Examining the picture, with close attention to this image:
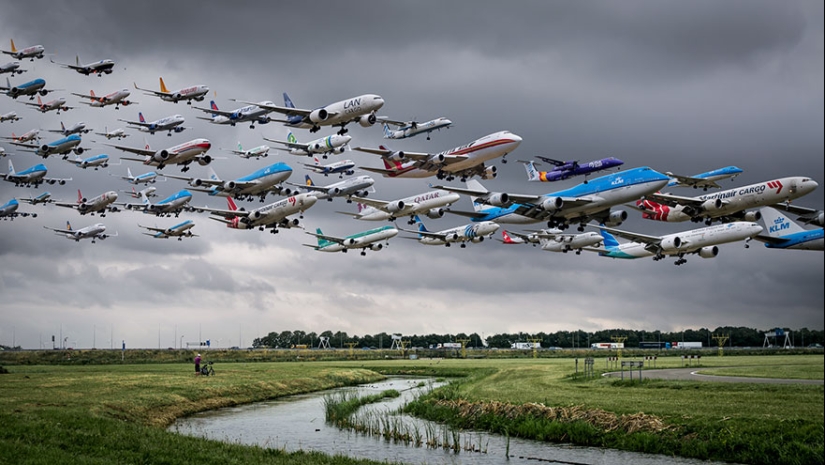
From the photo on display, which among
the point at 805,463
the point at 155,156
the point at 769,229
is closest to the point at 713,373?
the point at 769,229

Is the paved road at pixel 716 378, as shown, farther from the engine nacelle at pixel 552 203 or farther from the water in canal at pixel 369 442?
the water in canal at pixel 369 442

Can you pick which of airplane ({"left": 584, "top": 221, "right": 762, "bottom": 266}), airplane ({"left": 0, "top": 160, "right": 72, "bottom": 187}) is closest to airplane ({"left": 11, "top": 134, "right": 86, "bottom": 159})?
airplane ({"left": 0, "top": 160, "right": 72, "bottom": 187})

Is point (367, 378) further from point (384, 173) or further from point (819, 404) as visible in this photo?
point (819, 404)

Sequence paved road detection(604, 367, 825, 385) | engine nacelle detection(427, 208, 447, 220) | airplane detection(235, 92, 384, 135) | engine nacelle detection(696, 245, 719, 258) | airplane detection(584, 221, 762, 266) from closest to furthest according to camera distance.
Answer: paved road detection(604, 367, 825, 385)
airplane detection(235, 92, 384, 135)
airplane detection(584, 221, 762, 266)
engine nacelle detection(696, 245, 719, 258)
engine nacelle detection(427, 208, 447, 220)

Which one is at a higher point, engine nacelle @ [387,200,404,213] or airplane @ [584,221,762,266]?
engine nacelle @ [387,200,404,213]

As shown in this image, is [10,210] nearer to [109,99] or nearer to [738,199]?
[109,99]

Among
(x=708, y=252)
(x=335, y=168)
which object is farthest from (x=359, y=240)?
(x=708, y=252)

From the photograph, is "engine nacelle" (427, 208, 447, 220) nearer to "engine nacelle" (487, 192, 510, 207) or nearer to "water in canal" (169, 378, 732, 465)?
"engine nacelle" (487, 192, 510, 207)
